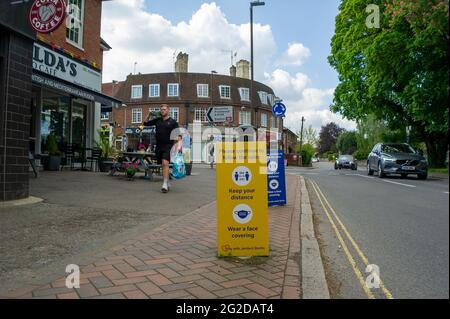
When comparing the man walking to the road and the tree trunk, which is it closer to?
the road

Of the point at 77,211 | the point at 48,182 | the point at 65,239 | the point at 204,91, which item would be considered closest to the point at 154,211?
the point at 77,211

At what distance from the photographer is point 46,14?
8242 mm

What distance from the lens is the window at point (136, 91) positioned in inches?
2012

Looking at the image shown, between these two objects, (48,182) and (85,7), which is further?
(85,7)

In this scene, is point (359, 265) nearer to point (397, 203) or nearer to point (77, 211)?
point (397, 203)


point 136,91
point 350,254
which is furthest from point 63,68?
point 136,91

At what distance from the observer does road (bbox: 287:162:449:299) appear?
42.4 inches

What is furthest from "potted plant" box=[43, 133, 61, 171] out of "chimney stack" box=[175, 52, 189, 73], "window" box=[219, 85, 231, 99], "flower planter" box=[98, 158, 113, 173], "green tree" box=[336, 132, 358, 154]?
"chimney stack" box=[175, 52, 189, 73]

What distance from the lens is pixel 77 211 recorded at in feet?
19.6

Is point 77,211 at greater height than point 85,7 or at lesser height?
lesser

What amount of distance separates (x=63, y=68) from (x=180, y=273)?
1131cm

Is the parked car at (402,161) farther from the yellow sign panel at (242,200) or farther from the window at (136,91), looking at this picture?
the window at (136,91)

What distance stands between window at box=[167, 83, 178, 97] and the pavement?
44.6m
